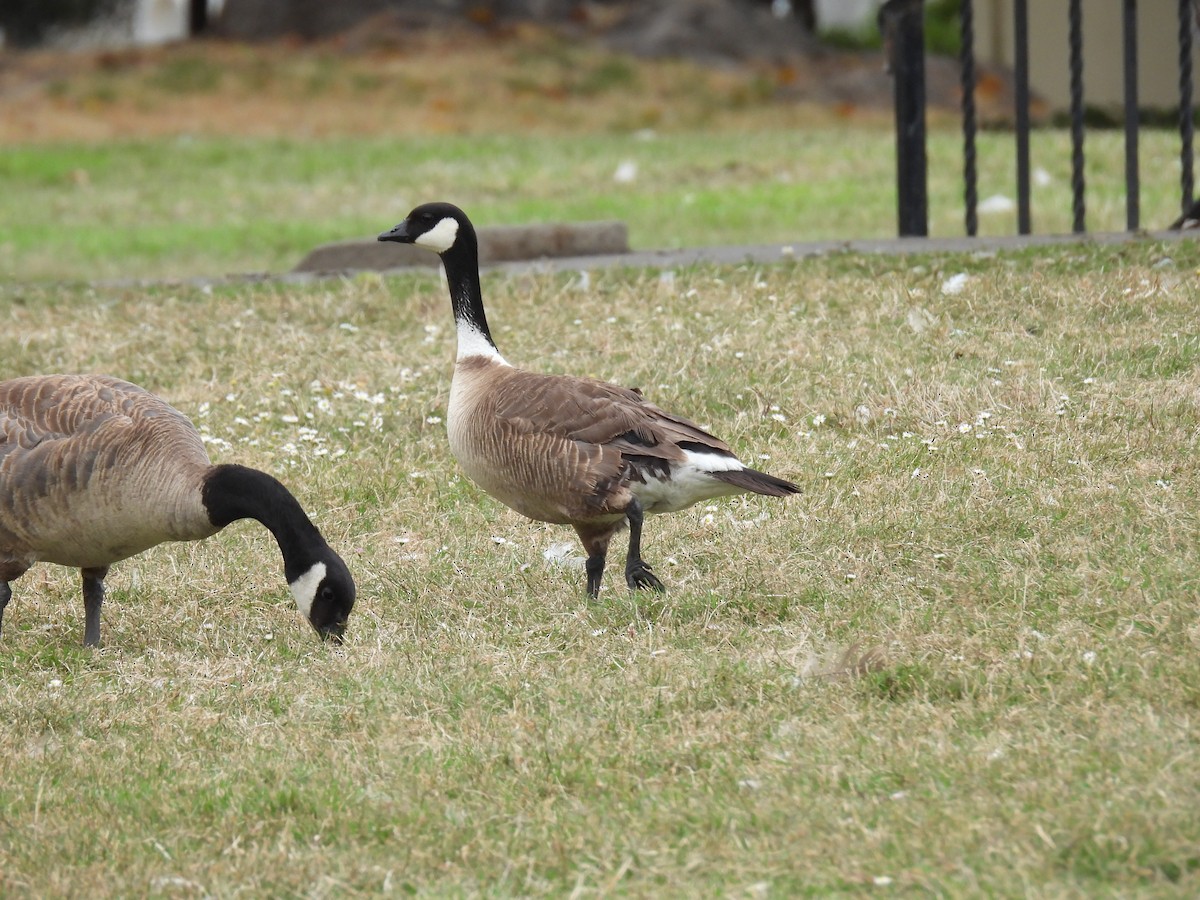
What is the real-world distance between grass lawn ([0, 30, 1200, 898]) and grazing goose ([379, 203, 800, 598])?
1.05ft

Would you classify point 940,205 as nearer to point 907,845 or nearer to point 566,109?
point 566,109

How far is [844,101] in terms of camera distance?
80.3ft

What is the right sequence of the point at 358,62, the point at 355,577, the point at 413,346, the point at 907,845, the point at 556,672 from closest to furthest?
the point at 907,845
the point at 556,672
the point at 355,577
the point at 413,346
the point at 358,62

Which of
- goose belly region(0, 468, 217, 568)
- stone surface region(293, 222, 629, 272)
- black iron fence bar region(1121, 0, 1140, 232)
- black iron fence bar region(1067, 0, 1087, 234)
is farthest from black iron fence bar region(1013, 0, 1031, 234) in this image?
goose belly region(0, 468, 217, 568)

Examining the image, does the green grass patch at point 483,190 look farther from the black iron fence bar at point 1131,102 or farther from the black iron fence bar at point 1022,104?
the black iron fence bar at point 1131,102

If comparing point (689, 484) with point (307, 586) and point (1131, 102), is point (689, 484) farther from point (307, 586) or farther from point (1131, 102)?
point (1131, 102)

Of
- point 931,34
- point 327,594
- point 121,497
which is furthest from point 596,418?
point 931,34

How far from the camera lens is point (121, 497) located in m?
5.44

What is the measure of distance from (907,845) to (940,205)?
44.2 ft

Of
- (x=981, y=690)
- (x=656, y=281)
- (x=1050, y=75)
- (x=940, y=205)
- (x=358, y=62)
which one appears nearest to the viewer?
(x=981, y=690)

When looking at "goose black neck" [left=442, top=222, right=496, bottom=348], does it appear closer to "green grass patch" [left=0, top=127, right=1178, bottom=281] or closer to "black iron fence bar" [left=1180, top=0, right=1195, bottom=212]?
"black iron fence bar" [left=1180, top=0, right=1195, bottom=212]

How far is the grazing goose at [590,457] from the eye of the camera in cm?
553

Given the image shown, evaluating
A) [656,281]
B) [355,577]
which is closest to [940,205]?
[656,281]

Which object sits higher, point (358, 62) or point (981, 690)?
point (358, 62)
